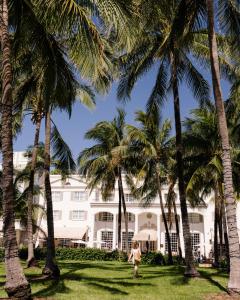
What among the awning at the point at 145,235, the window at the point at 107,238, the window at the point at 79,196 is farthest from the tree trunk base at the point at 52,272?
the window at the point at 79,196

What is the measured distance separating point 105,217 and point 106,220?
44cm

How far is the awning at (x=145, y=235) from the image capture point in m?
43.9

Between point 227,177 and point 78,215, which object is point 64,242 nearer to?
point 78,215

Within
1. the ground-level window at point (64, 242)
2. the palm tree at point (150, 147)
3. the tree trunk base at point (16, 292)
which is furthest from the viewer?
the ground-level window at point (64, 242)

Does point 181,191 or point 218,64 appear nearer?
point 218,64

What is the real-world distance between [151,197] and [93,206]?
14.1 metres

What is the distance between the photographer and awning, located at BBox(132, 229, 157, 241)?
43906 mm

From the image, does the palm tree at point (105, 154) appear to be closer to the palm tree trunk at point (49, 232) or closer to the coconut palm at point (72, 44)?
the palm tree trunk at point (49, 232)

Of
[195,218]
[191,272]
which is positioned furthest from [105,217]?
[191,272]

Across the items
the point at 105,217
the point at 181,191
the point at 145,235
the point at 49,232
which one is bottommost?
the point at 49,232

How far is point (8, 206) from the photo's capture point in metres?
9.27

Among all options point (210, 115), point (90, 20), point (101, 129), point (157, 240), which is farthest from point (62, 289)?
point (157, 240)

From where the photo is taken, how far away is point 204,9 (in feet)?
48.1

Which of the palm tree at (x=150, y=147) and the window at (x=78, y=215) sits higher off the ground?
the palm tree at (x=150, y=147)
